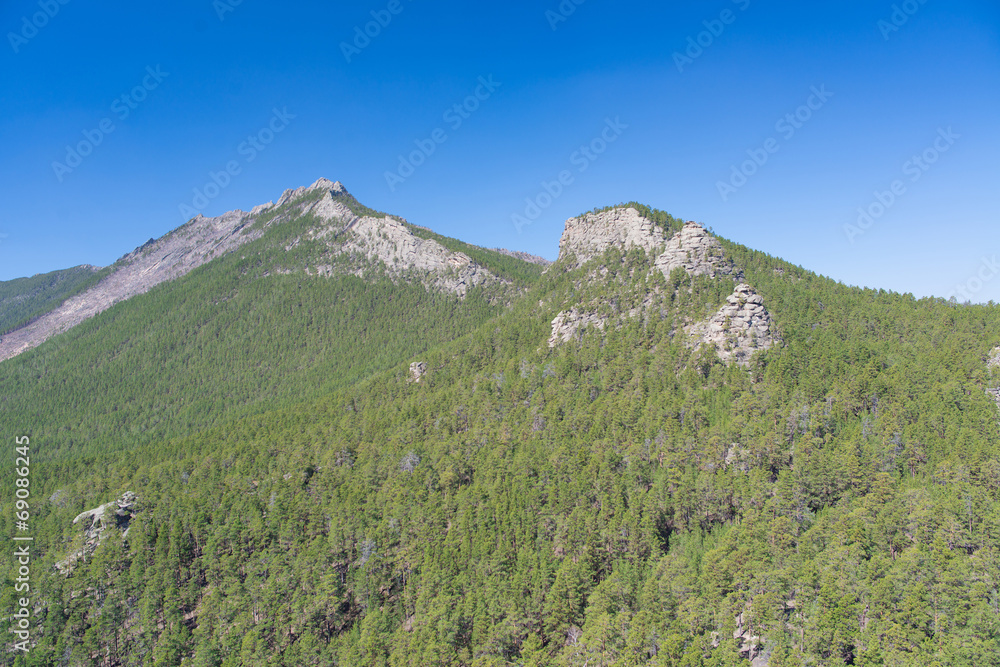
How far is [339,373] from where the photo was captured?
193 m

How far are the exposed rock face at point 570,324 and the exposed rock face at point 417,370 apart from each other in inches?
1538

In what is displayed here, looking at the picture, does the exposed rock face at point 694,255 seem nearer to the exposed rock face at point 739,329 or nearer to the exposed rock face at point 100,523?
the exposed rock face at point 739,329

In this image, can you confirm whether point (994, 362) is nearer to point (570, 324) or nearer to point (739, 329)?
point (739, 329)

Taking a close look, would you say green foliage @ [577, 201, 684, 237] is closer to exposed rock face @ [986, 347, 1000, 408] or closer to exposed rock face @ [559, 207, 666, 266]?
exposed rock face @ [559, 207, 666, 266]

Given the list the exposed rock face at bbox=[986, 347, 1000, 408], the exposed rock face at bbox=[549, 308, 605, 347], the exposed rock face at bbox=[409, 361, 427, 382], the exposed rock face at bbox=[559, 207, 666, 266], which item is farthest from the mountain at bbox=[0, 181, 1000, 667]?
the exposed rock face at bbox=[559, 207, 666, 266]

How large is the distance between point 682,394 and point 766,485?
2871 centimetres

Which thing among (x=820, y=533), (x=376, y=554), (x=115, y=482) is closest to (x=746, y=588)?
(x=820, y=533)

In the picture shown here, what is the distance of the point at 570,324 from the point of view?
140 meters

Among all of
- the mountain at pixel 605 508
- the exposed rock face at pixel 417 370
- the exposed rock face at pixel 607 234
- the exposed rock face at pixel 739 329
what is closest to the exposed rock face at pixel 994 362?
the mountain at pixel 605 508

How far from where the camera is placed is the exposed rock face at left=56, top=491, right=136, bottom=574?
307 feet

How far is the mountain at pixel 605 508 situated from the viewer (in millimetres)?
56969

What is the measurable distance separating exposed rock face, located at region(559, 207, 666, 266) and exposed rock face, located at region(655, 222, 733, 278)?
32.4 feet

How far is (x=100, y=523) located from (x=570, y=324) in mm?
111975

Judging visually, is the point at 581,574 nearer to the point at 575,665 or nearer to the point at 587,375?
the point at 575,665
